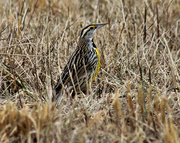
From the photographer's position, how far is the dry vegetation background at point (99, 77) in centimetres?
230

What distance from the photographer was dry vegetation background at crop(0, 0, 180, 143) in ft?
7.55

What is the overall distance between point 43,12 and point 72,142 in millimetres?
2980

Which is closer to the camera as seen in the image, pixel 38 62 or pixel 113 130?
pixel 113 130

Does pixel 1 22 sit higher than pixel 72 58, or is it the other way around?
pixel 1 22

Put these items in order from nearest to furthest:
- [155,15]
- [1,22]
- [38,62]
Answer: [38,62] < [1,22] < [155,15]

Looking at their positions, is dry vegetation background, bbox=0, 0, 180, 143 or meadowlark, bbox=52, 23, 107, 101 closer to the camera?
dry vegetation background, bbox=0, 0, 180, 143

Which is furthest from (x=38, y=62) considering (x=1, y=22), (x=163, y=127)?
(x=163, y=127)

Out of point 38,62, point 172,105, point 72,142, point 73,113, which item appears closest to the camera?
point 72,142

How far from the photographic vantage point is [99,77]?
369cm

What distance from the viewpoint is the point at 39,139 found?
2250 millimetres

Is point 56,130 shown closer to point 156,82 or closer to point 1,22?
point 156,82

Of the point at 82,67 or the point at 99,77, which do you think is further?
the point at 99,77

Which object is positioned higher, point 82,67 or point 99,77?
point 82,67

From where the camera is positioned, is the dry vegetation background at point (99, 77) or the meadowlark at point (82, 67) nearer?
the dry vegetation background at point (99, 77)
